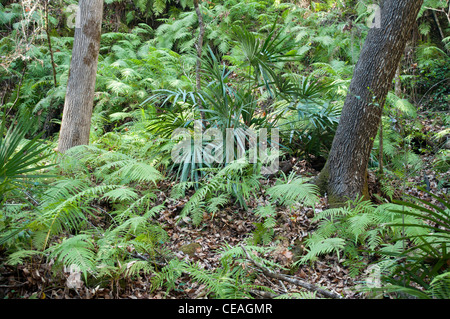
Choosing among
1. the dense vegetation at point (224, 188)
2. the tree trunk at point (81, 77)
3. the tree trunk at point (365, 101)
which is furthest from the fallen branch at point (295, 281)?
the tree trunk at point (81, 77)

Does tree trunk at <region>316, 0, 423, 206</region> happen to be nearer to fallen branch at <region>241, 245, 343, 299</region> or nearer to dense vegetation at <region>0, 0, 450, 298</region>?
dense vegetation at <region>0, 0, 450, 298</region>

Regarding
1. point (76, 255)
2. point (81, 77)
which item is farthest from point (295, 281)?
point (81, 77)

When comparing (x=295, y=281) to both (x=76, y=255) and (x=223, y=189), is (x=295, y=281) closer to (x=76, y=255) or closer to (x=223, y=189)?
(x=223, y=189)

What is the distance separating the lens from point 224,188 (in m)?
4.07

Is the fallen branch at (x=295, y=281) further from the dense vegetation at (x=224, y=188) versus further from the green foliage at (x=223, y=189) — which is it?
the green foliage at (x=223, y=189)

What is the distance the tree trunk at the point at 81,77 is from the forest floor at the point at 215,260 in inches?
70.3

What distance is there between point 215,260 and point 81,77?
11.8 feet

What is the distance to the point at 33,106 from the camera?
8156 millimetres

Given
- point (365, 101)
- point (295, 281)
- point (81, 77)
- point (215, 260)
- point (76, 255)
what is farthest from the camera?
point (81, 77)

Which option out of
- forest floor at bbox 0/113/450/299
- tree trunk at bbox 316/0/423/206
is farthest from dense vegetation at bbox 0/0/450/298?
tree trunk at bbox 316/0/423/206

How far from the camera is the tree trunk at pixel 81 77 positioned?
5.07m
